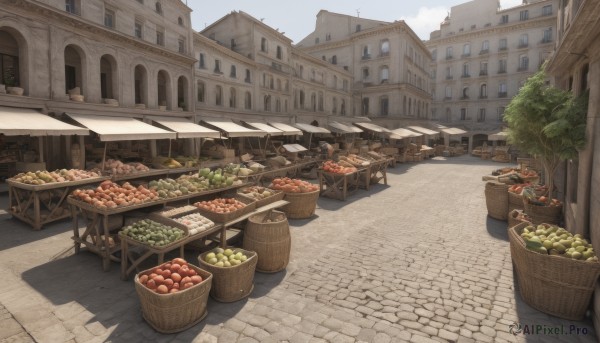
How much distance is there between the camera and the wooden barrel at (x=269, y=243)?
650cm

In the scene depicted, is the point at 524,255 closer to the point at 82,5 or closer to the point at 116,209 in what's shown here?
the point at 116,209

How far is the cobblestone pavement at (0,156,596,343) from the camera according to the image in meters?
4.64

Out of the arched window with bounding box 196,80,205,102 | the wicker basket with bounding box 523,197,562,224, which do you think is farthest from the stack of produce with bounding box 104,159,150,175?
the wicker basket with bounding box 523,197,562,224

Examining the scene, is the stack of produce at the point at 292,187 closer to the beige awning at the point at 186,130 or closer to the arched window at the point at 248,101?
the beige awning at the point at 186,130

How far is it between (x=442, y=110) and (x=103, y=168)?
52.9 meters

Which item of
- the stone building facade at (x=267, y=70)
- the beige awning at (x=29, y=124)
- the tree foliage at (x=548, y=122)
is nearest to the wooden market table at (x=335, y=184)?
the tree foliage at (x=548, y=122)

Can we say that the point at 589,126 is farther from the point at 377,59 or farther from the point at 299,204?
the point at 377,59

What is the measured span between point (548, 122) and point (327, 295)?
6698 mm

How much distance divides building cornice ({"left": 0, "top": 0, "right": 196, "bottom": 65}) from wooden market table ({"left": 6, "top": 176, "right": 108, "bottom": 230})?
7.41m

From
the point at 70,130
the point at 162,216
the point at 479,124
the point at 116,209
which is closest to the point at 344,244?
the point at 162,216

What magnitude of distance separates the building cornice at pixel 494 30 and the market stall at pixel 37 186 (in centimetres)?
5494

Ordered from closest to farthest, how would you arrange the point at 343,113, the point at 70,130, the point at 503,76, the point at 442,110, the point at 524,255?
the point at 524,255 < the point at 70,130 < the point at 343,113 < the point at 503,76 < the point at 442,110

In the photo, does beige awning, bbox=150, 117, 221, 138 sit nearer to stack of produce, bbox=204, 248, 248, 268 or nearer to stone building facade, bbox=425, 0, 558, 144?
stack of produce, bbox=204, 248, 248, 268

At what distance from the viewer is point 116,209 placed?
6.67 meters
